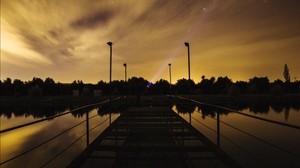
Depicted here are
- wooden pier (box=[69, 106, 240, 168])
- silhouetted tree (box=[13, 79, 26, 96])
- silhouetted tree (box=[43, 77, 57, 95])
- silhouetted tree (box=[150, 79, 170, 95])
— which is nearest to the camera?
wooden pier (box=[69, 106, 240, 168])

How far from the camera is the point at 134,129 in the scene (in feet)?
31.6

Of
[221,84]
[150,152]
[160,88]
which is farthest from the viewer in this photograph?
[221,84]

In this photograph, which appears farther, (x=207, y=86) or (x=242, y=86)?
(x=242, y=86)

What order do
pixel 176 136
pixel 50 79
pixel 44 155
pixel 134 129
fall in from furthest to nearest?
pixel 50 79, pixel 44 155, pixel 134 129, pixel 176 136

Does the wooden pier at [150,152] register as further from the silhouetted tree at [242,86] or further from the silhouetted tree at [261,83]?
the silhouetted tree at [261,83]

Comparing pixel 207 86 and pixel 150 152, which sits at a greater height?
pixel 207 86

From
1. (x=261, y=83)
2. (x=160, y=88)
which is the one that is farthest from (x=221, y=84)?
(x=160, y=88)

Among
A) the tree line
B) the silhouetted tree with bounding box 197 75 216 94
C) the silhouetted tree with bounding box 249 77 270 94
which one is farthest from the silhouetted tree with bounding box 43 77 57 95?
the silhouetted tree with bounding box 249 77 270 94

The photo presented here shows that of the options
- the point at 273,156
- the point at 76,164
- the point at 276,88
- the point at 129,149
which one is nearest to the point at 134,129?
the point at 129,149

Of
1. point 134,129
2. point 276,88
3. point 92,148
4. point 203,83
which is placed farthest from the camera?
point 203,83

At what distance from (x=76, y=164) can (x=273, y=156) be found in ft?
45.4

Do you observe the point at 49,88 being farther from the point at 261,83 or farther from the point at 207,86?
the point at 261,83

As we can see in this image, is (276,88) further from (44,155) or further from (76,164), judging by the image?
(76,164)

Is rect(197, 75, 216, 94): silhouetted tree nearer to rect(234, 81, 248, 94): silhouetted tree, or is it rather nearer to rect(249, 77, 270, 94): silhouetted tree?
rect(234, 81, 248, 94): silhouetted tree
